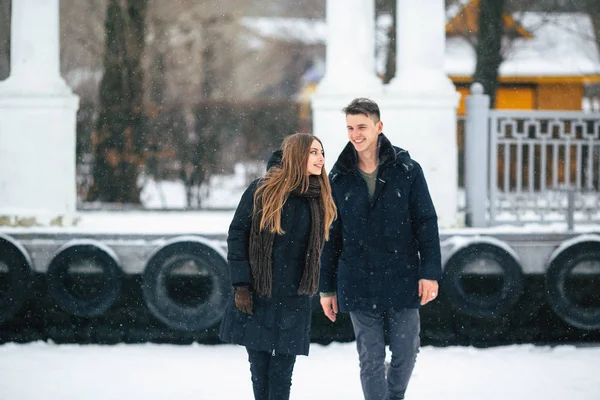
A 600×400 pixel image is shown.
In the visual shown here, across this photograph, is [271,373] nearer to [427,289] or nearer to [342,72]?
[427,289]

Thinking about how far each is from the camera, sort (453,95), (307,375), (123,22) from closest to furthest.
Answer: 1. (307,375)
2. (453,95)
3. (123,22)

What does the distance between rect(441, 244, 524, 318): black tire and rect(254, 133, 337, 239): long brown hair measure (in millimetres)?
3312

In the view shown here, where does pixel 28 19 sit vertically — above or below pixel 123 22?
below

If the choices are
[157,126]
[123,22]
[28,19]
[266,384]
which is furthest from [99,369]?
[123,22]

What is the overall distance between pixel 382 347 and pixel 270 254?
0.82 meters

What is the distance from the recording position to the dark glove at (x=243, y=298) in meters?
3.85

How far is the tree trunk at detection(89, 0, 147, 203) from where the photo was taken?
40.2 ft

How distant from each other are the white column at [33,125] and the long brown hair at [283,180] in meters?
4.53

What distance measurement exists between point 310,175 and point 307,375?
244 centimetres

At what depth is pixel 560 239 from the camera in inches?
283

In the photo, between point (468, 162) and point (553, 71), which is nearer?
point (468, 162)

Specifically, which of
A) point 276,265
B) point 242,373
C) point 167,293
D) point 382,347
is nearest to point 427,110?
point 167,293

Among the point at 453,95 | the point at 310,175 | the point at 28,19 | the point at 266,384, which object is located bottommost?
the point at 266,384

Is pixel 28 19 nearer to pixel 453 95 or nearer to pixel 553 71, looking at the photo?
pixel 453 95
